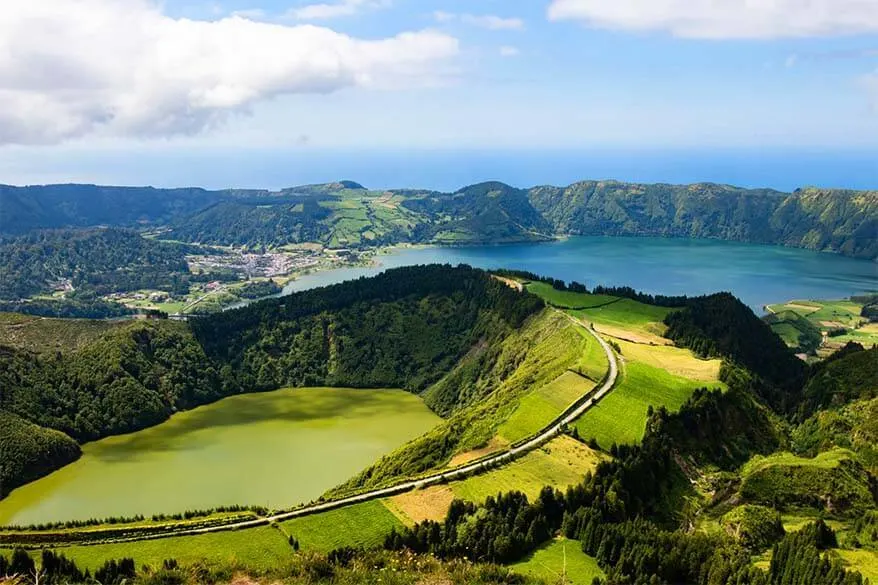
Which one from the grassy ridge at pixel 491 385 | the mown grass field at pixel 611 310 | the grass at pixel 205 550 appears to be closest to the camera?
the grass at pixel 205 550

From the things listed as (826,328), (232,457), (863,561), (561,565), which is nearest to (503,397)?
(232,457)

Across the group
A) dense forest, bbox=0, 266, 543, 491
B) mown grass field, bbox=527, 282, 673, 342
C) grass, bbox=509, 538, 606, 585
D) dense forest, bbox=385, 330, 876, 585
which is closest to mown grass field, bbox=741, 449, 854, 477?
dense forest, bbox=385, 330, 876, 585

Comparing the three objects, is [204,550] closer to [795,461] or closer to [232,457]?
[232,457]

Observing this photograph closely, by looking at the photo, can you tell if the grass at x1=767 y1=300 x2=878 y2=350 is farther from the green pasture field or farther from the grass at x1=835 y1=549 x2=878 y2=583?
the green pasture field

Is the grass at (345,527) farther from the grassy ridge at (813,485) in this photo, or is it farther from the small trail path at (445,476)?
the grassy ridge at (813,485)

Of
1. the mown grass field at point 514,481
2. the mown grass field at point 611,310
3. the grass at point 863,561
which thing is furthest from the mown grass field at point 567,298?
the grass at point 863,561

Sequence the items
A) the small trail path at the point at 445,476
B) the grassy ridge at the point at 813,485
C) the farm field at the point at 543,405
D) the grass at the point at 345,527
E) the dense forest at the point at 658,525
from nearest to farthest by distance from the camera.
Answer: the dense forest at the point at 658,525, the grass at the point at 345,527, the small trail path at the point at 445,476, the grassy ridge at the point at 813,485, the farm field at the point at 543,405
